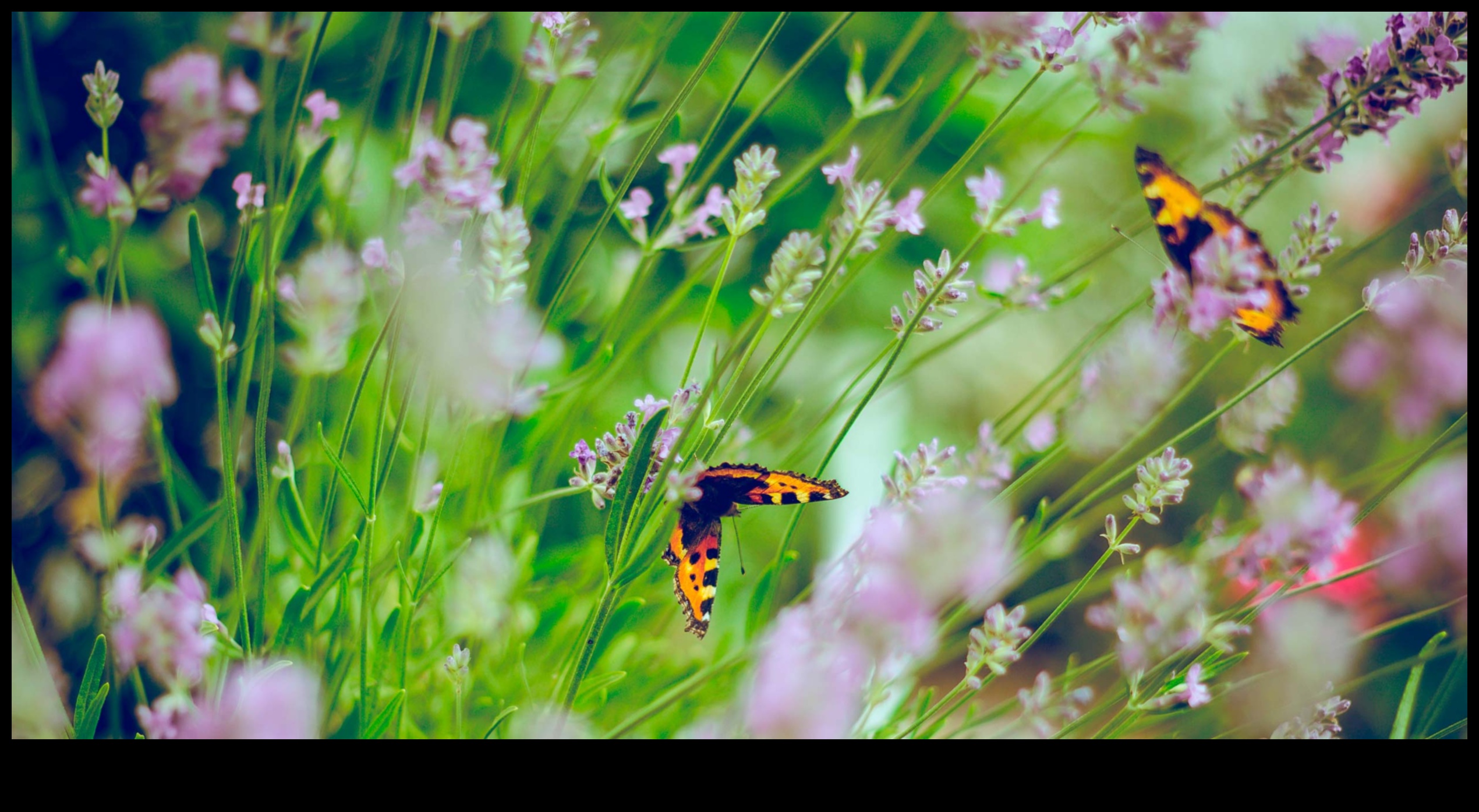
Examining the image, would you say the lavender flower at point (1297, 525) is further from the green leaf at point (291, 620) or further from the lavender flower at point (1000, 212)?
the green leaf at point (291, 620)

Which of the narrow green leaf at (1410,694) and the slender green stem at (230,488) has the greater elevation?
the slender green stem at (230,488)

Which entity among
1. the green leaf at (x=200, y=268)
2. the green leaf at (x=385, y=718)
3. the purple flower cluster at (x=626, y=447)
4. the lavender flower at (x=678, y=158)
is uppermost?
the lavender flower at (x=678, y=158)

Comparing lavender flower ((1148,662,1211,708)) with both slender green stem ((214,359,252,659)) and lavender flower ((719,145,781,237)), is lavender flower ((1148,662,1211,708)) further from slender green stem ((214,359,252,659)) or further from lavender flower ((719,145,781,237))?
slender green stem ((214,359,252,659))

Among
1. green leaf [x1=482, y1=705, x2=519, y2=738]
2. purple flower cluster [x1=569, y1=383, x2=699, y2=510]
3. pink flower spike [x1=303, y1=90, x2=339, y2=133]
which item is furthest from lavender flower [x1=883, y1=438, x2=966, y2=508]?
pink flower spike [x1=303, y1=90, x2=339, y2=133]

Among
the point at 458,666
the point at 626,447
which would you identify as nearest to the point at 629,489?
the point at 626,447

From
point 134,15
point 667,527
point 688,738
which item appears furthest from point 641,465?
point 134,15

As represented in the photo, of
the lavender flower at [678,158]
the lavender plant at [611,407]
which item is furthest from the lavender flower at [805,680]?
the lavender flower at [678,158]
